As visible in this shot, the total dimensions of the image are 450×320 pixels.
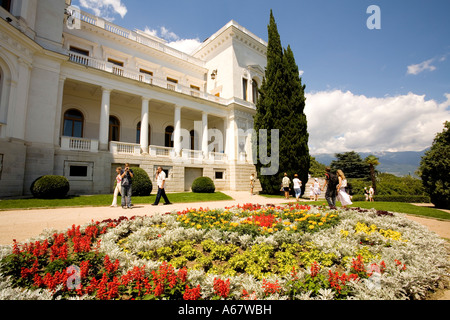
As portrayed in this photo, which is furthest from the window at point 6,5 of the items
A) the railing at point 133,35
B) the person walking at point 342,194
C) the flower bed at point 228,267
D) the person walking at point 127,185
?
the person walking at point 342,194

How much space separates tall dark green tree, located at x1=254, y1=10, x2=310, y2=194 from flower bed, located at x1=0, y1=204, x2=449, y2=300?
1377 cm

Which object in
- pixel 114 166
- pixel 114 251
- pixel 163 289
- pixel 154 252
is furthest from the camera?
pixel 114 166

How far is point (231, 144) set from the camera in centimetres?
2480

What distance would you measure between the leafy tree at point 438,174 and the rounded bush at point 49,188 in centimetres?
2792

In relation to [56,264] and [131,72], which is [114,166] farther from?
[56,264]

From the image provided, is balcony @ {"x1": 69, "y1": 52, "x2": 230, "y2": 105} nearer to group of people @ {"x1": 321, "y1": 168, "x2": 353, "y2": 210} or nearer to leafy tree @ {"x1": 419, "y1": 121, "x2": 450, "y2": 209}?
group of people @ {"x1": 321, "y1": 168, "x2": 353, "y2": 210}

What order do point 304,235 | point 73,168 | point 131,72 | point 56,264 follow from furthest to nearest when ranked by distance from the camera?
point 131,72 < point 73,168 < point 304,235 < point 56,264

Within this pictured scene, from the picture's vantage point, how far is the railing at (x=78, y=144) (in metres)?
15.5

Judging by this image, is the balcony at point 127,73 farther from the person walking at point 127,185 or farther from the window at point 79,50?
the person walking at point 127,185

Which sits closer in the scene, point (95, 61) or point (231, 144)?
point (95, 61)

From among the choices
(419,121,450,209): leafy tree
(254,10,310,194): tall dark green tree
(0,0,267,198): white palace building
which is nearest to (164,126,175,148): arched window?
(0,0,267,198): white palace building
